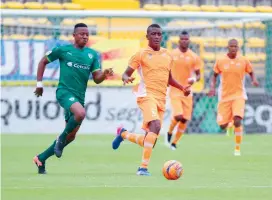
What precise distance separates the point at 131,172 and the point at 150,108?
1.00 metres

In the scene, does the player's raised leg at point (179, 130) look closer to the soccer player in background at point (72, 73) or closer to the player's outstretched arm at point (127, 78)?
the player's outstretched arm at point (127, 78)

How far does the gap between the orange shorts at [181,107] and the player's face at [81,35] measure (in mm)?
6427

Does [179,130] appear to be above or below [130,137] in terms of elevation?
below

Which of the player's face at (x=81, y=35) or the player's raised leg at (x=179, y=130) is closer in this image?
the player's face at (x=81, y=35)

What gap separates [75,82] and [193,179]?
2.34 m

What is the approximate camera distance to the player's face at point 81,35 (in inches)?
528

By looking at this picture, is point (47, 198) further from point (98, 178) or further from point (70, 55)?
point (70, 55)

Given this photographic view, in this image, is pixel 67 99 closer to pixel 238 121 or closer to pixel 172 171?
pixel 172 171

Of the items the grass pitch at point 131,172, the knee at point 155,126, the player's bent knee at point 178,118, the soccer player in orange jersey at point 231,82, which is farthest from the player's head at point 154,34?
the player's bent knee at point 178,118

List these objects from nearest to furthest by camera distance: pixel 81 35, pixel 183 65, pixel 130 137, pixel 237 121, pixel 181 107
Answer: pixel 81 35 → pixel 130 137 → pixel 237 121 → pixel 181 107 → pixel 183 65

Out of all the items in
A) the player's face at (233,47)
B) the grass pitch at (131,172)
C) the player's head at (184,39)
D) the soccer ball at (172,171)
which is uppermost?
the player's head at (184,39)

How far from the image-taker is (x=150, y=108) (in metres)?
13.8

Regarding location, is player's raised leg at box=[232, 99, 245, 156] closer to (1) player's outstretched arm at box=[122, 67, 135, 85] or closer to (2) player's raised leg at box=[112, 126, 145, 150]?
(2) player's raised leg at box=[112, 126, 145, 150]

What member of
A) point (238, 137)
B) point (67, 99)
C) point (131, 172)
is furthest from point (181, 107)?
point (67, 99)
